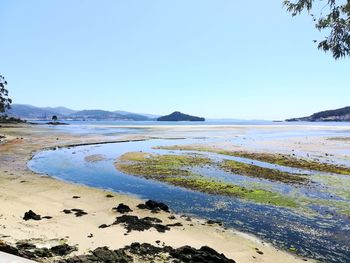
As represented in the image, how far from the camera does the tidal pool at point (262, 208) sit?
41.8 ft

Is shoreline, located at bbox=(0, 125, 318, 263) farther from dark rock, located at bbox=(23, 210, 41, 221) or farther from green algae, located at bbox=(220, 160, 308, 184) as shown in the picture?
green algae, located at bbox=(220, 160, 308, 184)

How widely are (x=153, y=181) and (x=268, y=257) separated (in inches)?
535

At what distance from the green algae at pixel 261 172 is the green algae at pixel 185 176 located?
9.86ft

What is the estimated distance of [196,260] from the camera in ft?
31.9

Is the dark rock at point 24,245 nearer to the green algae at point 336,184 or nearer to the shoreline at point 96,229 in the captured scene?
the shoreline at point 96,229

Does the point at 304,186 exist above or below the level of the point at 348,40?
below

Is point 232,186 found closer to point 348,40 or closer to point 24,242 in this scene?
point 348,40

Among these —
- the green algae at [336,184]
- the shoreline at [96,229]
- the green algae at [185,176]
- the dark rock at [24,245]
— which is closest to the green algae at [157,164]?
the green algae at [185,176]

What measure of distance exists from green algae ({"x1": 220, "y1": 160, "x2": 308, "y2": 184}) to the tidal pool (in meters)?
1.14

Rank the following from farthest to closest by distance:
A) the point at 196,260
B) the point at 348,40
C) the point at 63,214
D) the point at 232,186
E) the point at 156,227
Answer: the point at 232,186, the point at 63,214, the point at 156,227, the point at 348,40, the point at 196,260

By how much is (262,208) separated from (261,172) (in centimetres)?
1099

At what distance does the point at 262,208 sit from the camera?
17.4 metres

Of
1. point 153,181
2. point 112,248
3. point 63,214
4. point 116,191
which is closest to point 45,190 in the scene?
point 116,191

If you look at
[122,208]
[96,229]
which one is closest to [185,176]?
[122,208]
